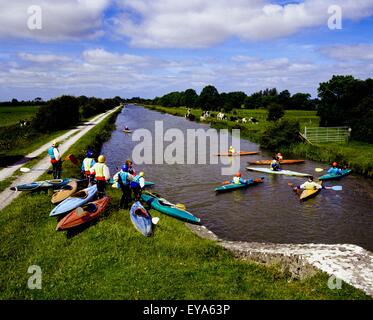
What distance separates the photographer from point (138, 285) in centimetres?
1052

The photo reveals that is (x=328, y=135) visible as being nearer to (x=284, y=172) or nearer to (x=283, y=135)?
(x=283, y=135)

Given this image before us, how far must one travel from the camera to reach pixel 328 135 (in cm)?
4362

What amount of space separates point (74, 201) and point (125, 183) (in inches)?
95.5

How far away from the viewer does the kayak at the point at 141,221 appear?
14688mm

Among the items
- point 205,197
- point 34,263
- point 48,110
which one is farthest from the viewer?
point 48,110

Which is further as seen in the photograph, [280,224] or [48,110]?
[48,110]

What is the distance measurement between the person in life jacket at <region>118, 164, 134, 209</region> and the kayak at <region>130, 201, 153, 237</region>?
41.5 inches

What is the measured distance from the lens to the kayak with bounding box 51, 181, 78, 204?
1728cm

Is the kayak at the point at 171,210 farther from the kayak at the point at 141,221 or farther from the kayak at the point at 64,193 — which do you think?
the kayak at the point at 64,193

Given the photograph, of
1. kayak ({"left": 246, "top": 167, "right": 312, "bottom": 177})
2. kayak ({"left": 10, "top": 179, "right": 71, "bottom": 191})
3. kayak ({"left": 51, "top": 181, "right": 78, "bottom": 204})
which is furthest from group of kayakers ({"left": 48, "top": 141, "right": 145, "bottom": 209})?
kayak ({"left": 246, "top": 167, "right": 312, "bottom": 177})

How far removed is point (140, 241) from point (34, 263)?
3792 millimetres

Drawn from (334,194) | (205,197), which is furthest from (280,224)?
(334,194)

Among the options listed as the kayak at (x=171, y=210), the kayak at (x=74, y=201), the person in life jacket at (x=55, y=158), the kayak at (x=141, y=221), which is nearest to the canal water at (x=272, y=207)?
the kayak at (x=171, y=210)

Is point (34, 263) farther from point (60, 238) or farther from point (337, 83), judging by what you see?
point (337, 83)
